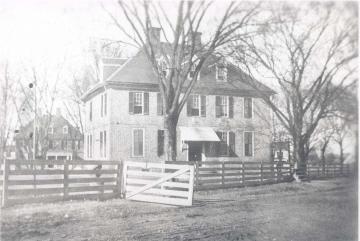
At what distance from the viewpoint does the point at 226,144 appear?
7.86 m

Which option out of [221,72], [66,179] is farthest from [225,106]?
[66,179]

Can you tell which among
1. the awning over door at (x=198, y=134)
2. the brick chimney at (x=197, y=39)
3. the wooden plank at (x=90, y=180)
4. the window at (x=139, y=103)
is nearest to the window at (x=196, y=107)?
the awning over door at (x=198, y=134)

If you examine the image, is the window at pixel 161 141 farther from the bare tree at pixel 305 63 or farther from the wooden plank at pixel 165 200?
the bare tree at pixel 305 63

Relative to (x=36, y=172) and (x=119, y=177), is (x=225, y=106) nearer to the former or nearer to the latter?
(x=119, y=177)

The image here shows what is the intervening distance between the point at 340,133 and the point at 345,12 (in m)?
1.89

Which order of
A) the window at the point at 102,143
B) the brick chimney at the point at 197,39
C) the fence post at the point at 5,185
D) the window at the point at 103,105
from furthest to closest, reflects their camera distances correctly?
the window at the point at 103,105, the window at the point at 102,143, the brick chimney at the point at 197,39, the fence post at the point at 5,185

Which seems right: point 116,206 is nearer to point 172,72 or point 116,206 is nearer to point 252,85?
point 172,72

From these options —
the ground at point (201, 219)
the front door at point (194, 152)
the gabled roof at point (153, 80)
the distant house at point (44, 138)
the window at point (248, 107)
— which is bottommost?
the ground at point (201, 219)

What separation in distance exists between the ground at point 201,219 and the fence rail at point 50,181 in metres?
0.30

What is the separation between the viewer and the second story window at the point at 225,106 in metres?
7.57

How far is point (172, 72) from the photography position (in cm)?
784

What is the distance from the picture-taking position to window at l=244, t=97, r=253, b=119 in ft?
24.6

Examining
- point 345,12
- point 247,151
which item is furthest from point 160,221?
point 345,12

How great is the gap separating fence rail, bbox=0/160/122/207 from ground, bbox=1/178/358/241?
0.99 feet
